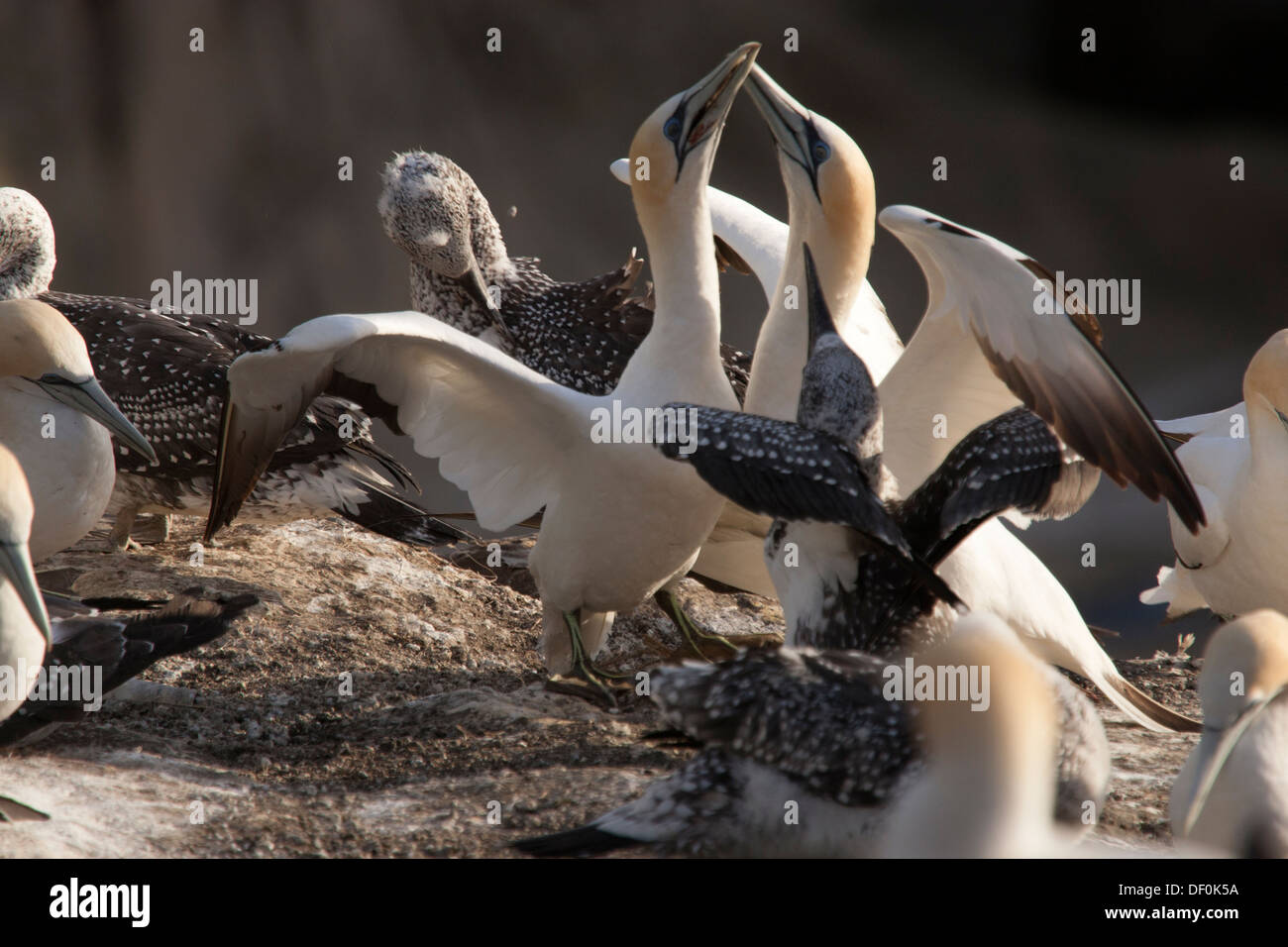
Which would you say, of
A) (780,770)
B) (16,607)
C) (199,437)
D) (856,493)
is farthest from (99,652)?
(856,493)

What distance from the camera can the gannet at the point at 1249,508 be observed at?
4727 mm

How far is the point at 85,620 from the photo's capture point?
143 inches

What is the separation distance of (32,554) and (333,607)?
4.44 feet

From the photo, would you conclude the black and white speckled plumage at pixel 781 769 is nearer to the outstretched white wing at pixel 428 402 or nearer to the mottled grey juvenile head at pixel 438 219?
the outstretched white wing at pixel 428 402

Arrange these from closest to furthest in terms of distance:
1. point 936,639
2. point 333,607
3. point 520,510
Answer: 1. point 936,639
2. point 520,510
3. point 333,607

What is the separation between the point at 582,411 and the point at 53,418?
1.71 meters

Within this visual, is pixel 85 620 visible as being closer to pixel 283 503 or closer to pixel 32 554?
pixel 32 554

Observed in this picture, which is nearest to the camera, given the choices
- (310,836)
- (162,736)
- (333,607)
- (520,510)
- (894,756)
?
(894,756)

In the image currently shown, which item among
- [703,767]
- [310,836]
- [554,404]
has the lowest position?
[310,836]

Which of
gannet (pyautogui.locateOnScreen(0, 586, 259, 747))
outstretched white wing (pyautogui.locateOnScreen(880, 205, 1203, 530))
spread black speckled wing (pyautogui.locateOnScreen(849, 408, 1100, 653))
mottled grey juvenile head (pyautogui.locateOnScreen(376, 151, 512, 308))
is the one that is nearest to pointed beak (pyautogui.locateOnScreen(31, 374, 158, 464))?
gannet (pyautogui.locateOnScreen(0, 586, 259, 747))

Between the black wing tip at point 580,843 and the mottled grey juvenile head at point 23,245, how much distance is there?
4253 millimetres

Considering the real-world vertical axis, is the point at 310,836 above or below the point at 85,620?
below

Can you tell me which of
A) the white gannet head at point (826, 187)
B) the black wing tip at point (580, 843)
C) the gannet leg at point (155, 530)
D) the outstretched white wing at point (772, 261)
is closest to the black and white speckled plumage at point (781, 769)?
the black wing tip at point (580, 843)

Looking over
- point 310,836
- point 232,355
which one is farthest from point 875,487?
point 232,355
